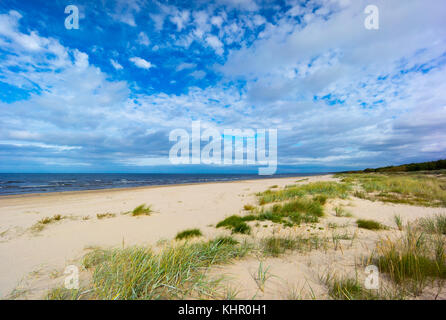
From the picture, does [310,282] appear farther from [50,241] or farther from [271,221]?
[50,241]

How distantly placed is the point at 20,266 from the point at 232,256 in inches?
158

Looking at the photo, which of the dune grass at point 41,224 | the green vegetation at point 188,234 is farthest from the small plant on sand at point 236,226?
the dune grass at point 41,224

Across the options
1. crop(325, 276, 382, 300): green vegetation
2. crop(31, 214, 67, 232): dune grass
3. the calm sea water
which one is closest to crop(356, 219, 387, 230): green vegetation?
crop(325, 276, 382, 300): green vegetation

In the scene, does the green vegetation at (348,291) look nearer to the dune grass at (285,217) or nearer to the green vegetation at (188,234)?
the dune grass at (285,217)

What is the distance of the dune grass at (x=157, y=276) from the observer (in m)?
2.19

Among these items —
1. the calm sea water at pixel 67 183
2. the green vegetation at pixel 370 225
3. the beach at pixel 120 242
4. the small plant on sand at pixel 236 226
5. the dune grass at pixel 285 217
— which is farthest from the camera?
the calm sea water at pixel 67 183

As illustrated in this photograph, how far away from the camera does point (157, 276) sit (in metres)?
2.46

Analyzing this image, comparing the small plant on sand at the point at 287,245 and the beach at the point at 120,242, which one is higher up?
the small plant on sand at the point at 287,245

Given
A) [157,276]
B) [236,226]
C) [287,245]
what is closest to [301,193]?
[236,226]

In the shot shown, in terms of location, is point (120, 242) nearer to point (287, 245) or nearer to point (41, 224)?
point (41, 224)

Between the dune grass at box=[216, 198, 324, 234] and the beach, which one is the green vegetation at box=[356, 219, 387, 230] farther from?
the dune grass at box=[216, 198, 324, 234]

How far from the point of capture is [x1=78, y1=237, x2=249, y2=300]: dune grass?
86.1 inches
